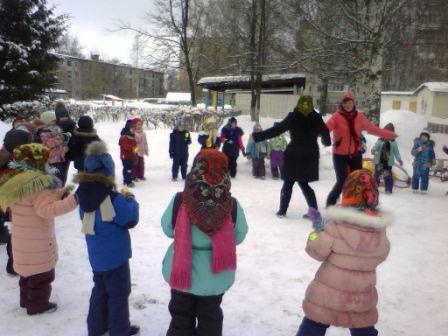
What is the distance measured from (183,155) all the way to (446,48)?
1396cm

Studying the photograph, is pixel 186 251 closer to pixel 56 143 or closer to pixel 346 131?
pixel 346 131

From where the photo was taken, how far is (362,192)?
9.01ft

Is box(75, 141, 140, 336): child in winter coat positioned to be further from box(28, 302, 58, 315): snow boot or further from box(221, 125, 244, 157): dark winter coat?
box(221, 125, 244, 157): dark winter coat

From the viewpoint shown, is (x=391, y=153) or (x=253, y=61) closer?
(x=391, y=153)

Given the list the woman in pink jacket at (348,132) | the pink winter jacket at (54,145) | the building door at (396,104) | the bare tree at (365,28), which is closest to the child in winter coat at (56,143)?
the pink winter jacket at (54,145)

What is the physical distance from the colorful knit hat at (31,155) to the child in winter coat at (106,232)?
714 millimetres

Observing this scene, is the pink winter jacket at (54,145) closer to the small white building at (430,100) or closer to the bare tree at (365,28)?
the bare tree at (365,28)

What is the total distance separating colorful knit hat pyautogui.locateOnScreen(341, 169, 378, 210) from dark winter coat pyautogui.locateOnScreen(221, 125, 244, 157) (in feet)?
25.5

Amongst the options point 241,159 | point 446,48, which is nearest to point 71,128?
point 241,159

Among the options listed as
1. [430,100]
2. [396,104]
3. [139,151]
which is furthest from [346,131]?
[396,104]

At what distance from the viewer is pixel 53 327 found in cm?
341

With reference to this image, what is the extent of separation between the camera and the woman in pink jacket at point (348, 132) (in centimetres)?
627

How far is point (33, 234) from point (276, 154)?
25.2 feet

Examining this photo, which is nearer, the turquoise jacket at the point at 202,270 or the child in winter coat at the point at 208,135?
the turquoise jacket at the point at 202,270
